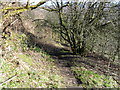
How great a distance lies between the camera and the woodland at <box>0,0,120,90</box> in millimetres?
7227

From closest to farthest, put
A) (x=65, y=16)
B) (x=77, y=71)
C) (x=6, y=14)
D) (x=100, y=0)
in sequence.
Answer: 1. (x=6, y=14)
2. (x=77, y=71)
3. (x=100, y=0)
4. (x=65, y=16)

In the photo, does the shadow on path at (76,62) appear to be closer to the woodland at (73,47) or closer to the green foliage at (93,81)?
the woodland at (73,47)

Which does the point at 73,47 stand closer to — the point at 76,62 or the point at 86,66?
the point at 76,62

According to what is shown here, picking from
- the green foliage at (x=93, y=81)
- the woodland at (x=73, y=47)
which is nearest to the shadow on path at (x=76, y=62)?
the woodland at (x=73, y=47)

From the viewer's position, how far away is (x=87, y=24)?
13.5m

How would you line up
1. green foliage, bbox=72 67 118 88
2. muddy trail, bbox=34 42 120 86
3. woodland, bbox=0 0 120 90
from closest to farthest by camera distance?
woodland, bbox=0 0 120 90
green foliage, bbox=72 67 118 88
muddy trail, bbox=34 42 120 86

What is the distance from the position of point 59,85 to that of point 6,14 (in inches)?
184

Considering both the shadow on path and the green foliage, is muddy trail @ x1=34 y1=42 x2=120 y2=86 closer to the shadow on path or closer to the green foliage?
the shadow on path

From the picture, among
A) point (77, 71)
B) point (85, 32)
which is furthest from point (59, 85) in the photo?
point (85, 32)

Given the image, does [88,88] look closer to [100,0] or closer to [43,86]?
[43,86]

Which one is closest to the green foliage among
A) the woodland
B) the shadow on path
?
the woodland

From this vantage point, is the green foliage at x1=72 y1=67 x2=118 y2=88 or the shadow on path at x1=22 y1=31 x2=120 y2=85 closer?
the green foliage at x1=72 y1=67 x2=118 y2=88

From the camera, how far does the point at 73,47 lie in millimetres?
15648

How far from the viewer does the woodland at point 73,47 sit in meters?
7.23
